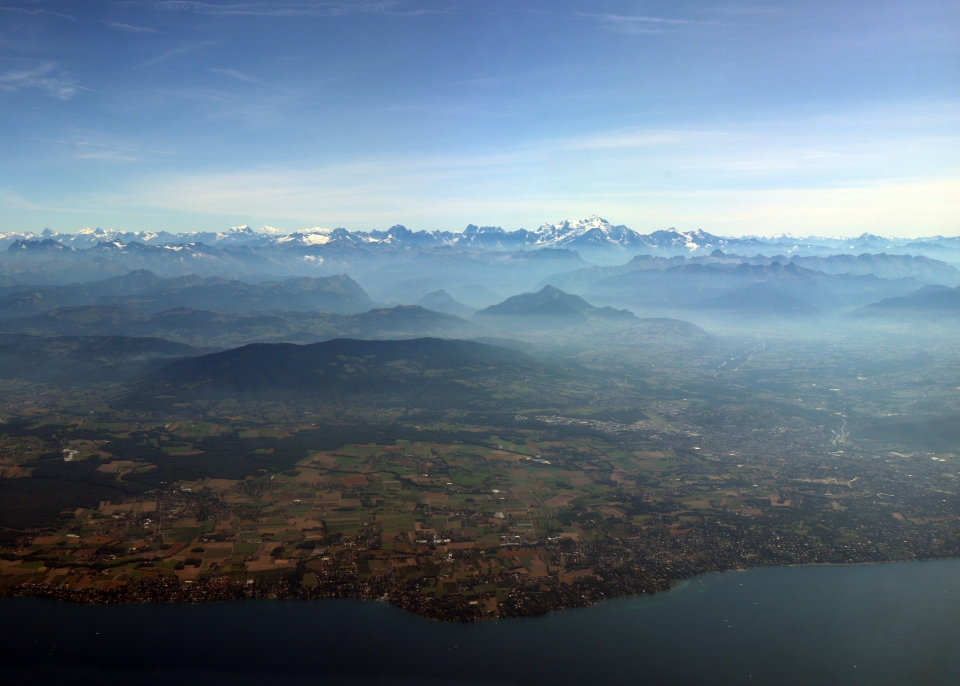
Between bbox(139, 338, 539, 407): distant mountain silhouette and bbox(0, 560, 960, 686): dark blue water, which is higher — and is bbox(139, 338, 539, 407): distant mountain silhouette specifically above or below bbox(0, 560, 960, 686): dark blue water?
above

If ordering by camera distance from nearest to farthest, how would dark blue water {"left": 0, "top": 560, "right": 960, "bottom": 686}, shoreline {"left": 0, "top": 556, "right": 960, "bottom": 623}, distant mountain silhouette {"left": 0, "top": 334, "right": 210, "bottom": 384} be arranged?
dark blue water {"left": 0, "top": 560, "right": 960, "bottom": 686} < shoreline {"left": 0, "top": 556, "right": 960, "bottom": 623} < distant mountain silhouette {"left": 0, "top": 334, "right": 210, "bottom": 384}

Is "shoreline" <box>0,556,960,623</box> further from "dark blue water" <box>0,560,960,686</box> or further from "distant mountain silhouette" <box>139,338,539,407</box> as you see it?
"distant mountain silhouette" <box>139,338,539,407</box>

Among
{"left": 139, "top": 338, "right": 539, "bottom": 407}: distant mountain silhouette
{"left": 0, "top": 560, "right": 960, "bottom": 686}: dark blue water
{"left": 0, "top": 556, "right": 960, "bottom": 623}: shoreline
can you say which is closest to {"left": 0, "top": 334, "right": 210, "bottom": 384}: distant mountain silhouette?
{"left": 139, "top": 338, "right": 539, "bottom": 407}: distant mountain silhouette

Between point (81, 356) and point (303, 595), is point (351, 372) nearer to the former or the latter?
point (81, 356)

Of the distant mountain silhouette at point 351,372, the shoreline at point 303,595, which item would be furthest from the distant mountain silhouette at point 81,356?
the shoreline at point 303,595

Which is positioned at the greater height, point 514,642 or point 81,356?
point 81,356

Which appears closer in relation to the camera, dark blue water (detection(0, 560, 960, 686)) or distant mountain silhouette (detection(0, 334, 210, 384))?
dark blue water (detection(0, 560, 960, 686))

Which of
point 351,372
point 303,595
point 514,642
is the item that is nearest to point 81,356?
point 351,372

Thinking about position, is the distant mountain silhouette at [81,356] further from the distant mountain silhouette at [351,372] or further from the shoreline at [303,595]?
the shoreline at [303,595]

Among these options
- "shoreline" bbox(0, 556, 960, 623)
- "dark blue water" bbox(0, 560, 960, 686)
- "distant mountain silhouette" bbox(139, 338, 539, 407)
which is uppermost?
"distant mountain silhouette" bbox(139, 338, 539, 407)
